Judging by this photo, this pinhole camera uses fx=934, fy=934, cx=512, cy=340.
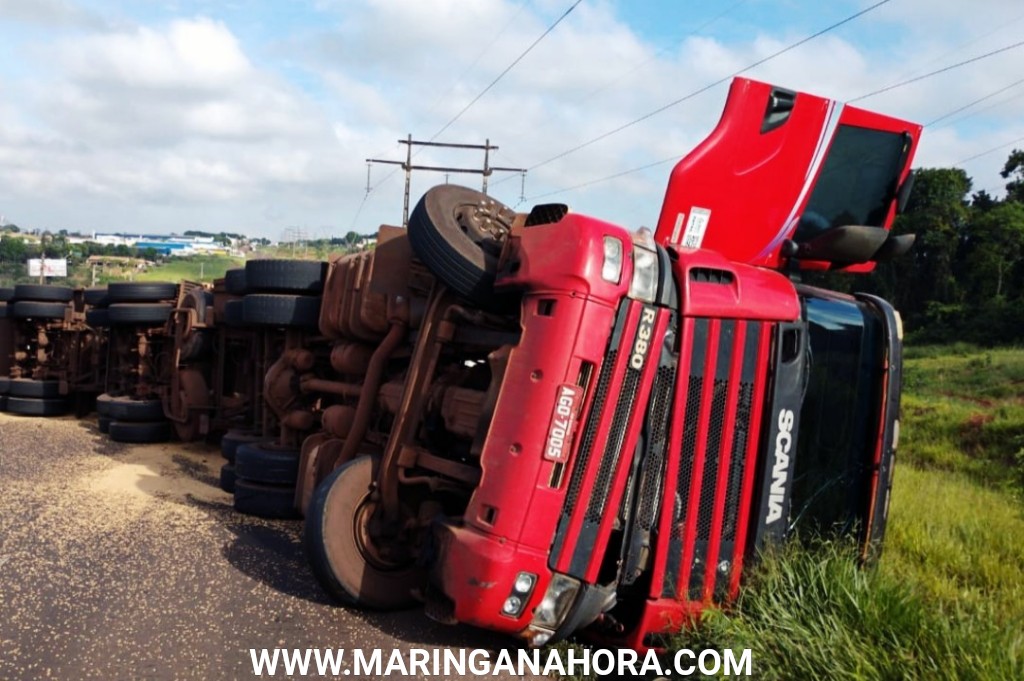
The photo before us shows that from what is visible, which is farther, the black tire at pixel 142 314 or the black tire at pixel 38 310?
the black tire at pixel 38 310

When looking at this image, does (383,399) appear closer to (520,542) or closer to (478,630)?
(478,630)

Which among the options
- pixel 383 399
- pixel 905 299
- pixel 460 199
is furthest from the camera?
pixel 905 299

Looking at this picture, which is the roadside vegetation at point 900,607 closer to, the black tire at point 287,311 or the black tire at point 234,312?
the black tire at point 287,311

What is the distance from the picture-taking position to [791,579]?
3.71m

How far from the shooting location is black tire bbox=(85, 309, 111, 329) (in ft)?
35.8

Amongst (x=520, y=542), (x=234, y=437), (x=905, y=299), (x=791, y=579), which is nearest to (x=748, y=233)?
(x=791, y=579)

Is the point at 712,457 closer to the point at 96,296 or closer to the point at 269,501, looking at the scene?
the point at 269,501

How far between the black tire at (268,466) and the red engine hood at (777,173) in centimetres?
295

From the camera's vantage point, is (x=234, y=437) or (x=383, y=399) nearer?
(x=383, y=399)

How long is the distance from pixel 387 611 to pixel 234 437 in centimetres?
355

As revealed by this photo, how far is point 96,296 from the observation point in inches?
465

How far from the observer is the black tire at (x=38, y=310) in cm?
1252

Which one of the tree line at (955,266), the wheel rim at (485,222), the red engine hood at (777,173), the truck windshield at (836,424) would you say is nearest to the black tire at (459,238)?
the wheel rim at (485,222)

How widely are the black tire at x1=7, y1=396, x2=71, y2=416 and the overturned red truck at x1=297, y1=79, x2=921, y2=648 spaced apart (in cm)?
915
